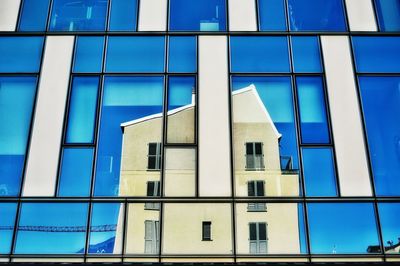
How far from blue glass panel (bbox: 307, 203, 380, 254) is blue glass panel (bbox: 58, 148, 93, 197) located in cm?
544

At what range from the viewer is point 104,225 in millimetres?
11117

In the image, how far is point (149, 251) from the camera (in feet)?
35.7

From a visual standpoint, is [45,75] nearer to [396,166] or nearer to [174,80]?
[174,80]

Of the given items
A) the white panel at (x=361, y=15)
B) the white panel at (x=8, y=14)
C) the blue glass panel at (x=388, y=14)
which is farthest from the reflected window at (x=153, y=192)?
the blue glass panel at (x=388, y=14)

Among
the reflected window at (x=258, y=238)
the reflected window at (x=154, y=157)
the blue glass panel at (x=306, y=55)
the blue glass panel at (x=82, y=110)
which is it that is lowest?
the reflected window at (x=258, y=238)

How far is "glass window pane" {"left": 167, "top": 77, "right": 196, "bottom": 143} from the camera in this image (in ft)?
39.5

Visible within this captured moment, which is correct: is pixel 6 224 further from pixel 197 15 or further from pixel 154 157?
pixel 197 15

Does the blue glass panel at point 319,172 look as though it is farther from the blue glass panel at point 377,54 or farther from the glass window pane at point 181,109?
the glass window pane at point 181,109

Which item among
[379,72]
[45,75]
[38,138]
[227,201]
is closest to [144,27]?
[45,75]

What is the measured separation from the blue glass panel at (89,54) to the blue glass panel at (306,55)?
538 cm

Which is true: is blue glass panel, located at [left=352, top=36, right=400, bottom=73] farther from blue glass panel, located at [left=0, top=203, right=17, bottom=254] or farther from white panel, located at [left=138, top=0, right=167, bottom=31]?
blue glass panel, located at [left=0, top=203, right=17, bottom=254]

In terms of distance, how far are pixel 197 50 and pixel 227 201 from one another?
14.3ft

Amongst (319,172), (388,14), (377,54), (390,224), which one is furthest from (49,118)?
(388,14)

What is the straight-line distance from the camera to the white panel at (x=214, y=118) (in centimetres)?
1152
